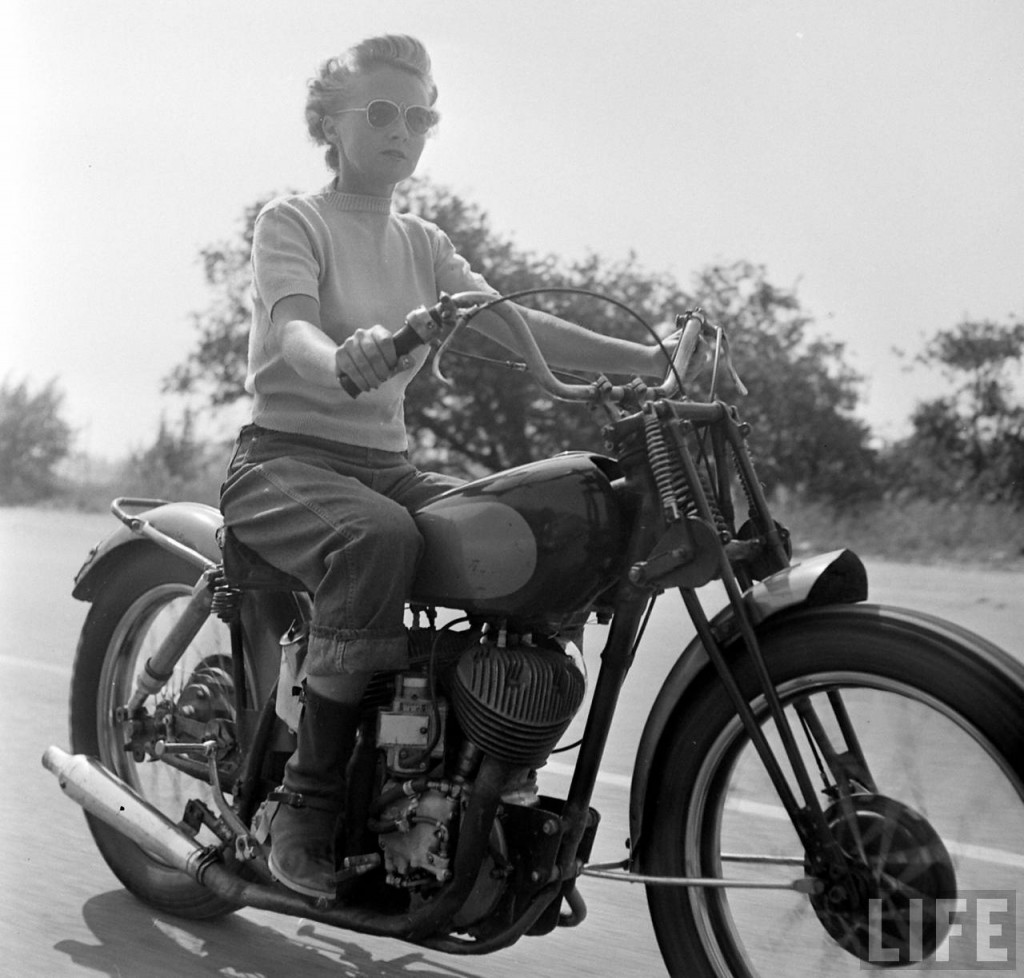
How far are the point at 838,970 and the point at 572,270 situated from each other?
13.3 meters


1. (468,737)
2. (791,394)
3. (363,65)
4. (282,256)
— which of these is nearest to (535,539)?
(468,737)

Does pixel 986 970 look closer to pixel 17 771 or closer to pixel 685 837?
pixel 685 837

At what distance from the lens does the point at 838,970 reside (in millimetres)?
2711

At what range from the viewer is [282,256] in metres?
3.21

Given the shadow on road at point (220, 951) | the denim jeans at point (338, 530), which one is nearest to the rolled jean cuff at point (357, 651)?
the denim jeans at point (338, 530)

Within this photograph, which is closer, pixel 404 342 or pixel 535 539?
pixel 404 342

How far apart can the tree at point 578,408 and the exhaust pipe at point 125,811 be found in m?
9.35

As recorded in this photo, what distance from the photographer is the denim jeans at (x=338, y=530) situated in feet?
9.80

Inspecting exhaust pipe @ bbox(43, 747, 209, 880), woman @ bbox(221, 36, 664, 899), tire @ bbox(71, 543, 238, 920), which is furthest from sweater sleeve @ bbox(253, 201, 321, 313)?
exhaust pipe @ bbox(43, 747, 209, 880)

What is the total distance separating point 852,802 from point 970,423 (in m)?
13.4

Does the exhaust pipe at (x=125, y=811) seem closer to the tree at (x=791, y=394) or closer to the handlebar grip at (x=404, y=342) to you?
the handlebar grip at (x=404, y=342)

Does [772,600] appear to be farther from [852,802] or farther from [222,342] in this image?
[222,342]

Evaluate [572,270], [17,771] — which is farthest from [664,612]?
[572,270]

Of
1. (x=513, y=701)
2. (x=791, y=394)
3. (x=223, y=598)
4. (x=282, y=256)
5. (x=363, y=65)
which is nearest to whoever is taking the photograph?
(x=513, y=701)
